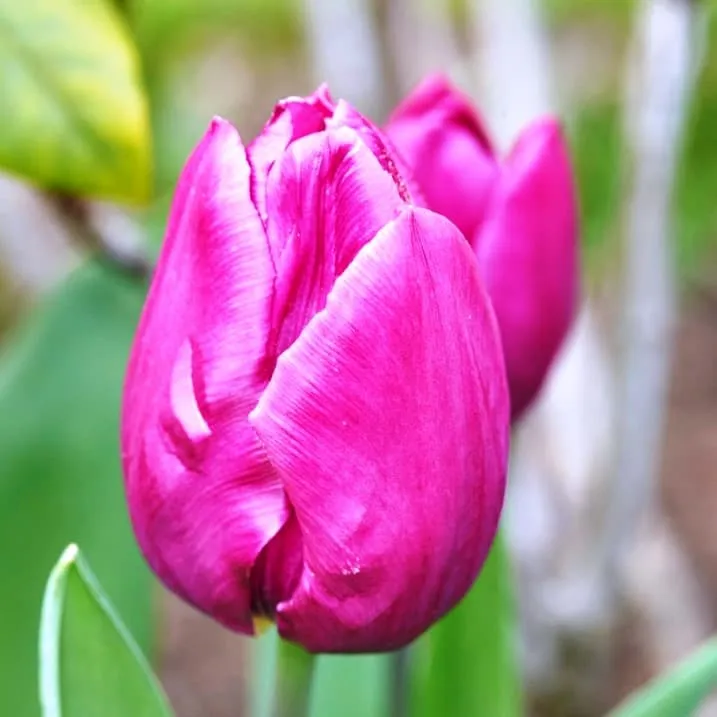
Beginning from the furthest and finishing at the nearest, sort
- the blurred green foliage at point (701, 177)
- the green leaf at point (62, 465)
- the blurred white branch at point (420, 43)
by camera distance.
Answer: the blurred green foliage at point (701, 177) < the blurred white branch at point (420, 43) < the green leaf at point (62, 465)

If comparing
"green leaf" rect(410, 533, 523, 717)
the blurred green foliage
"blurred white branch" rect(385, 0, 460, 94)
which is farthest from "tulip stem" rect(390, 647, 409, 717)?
the blurred green foliage

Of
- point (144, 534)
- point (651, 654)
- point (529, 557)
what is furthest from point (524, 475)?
point (144, 534)

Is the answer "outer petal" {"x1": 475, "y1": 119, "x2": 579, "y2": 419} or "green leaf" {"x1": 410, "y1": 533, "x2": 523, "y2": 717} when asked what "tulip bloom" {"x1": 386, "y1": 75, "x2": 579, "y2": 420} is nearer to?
"outer petal" {"x1": 475, "y1": 119, "x2": 579, "y2": 419}

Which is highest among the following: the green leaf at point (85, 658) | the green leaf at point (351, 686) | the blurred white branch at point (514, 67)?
the blurred white branch at point (514, 67)

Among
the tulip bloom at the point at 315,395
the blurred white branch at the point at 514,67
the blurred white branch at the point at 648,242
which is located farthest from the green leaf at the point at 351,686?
the blurred white branch at the point at 514,67

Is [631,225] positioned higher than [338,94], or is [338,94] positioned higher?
[338,94]

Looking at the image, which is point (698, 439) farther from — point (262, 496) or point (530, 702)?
point (262, 496)

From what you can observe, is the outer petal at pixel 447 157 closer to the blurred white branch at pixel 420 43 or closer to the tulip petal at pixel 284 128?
the tulip petal at pixel 284 128

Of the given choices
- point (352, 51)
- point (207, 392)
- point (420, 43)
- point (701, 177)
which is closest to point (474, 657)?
point (207, 392)
